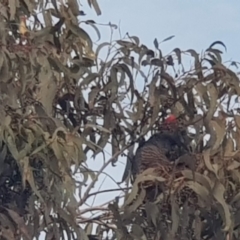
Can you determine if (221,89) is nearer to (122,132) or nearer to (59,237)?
(122,132)

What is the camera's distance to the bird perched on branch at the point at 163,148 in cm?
320

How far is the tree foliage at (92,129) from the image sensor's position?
284 cm

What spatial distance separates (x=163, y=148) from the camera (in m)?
3.27

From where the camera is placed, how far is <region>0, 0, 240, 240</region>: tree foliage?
2836mm

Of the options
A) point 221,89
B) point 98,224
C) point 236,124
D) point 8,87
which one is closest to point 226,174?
point 236,124

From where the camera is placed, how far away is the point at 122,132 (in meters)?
3.47

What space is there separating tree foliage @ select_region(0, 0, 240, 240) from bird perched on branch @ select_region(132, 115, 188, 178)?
44 mm

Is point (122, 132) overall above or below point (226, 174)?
above

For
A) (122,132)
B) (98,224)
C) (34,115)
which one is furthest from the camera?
(122,132)

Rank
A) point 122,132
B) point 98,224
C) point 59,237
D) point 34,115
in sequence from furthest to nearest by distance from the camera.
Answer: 1. point 122,132
2. point 98,224
3. point 59,237
4. point 34,115

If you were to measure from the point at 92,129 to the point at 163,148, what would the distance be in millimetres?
295

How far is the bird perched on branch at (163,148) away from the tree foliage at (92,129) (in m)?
0.04

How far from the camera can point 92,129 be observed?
129 inches

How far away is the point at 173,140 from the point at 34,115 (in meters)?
0.67
